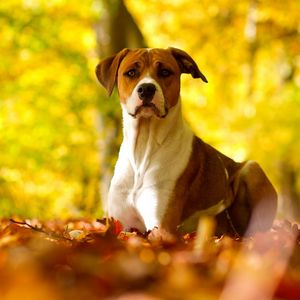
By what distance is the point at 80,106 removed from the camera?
8.66 m

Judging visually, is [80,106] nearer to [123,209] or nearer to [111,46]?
[111,46]

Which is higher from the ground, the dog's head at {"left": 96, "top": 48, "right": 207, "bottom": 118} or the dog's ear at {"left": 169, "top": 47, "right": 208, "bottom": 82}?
the dog's ear at {"left": 169, "top": 47, "right": 208, "bottom": 82}

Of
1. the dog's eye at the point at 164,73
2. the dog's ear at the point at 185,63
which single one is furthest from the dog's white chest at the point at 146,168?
the dog's ear at the point at 185,63

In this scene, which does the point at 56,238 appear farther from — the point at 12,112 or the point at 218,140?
the point at 218,140

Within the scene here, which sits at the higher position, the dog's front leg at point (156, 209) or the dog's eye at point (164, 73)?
the dog's eye at point (164, 73)

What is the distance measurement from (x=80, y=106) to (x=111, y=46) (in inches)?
55.9

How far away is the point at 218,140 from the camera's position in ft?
43.9

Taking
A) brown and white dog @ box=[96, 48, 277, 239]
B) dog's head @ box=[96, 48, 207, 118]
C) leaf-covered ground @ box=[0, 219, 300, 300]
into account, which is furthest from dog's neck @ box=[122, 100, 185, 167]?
leaf-covered ground @ box=[0, 219, 300, 300]

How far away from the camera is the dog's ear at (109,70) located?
185 inches

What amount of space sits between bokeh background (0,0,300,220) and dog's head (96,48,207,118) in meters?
3.65

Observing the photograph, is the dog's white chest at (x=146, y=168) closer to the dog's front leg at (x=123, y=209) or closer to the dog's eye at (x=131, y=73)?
the dog's front leg at (x=123, y=209)

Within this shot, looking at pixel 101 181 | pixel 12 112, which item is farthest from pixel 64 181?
pixel 12 112

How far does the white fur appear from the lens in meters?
4.43

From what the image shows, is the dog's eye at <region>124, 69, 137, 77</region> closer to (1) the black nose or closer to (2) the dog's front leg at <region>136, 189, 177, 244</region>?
(1) the black nose
